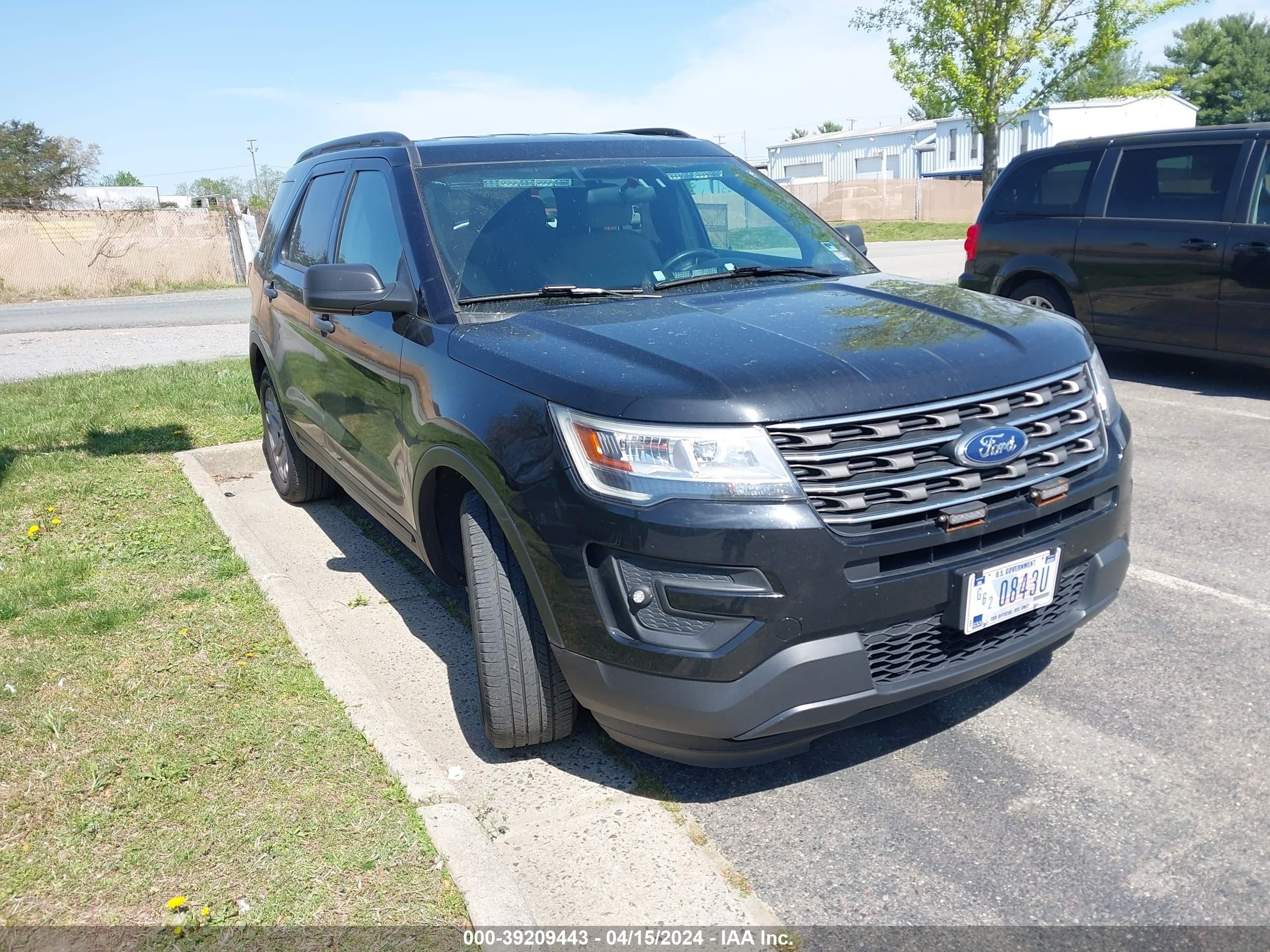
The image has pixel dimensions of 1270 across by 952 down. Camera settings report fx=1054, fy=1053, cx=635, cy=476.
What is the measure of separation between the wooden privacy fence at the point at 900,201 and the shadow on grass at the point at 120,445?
30876 millimetres

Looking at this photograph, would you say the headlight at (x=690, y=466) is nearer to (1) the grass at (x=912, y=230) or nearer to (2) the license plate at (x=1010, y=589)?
(2) the license plate at (x=1010, y=589)

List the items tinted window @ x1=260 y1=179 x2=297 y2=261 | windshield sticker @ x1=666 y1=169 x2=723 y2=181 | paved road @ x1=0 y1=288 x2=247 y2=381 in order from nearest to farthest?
windshield sticker @ x1=666 y1=169 x2=723 y2=181 → tinted window @ x1=260 y1=179 x2=297 y2=261 → paved road @ x1=0 y1=288 x2=247 y2=381

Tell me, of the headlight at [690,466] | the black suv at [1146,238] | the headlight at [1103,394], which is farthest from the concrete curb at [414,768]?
the black suv at [1146,238]

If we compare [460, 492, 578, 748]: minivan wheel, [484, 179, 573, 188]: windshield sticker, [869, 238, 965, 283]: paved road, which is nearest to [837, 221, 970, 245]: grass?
[869, 238, 965, 283]: paved road

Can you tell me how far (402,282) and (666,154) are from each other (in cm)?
140

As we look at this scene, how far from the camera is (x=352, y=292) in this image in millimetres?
3543

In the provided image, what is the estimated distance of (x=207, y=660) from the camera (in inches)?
156

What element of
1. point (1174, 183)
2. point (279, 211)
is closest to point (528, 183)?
point (279, 211)

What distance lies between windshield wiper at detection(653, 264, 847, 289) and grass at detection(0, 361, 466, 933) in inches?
73.9

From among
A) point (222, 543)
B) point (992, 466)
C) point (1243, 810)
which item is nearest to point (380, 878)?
point (992, 466)

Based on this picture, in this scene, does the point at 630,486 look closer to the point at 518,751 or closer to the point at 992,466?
the point at 992,466

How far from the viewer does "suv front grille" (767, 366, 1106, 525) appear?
2.64m

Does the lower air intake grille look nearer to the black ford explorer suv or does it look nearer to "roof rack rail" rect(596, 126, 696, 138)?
the black ford explorer suv

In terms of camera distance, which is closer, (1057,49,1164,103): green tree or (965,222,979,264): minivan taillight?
(965,222,979,264): minivan taillight
